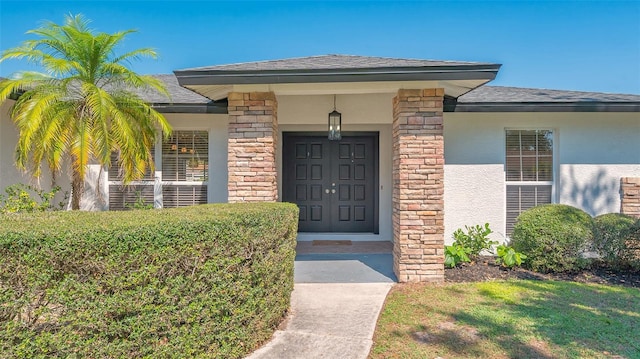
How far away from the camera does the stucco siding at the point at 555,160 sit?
20.7 ft

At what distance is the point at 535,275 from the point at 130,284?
220 inches

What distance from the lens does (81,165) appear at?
16.4ft

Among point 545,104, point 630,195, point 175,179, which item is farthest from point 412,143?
point 630,195

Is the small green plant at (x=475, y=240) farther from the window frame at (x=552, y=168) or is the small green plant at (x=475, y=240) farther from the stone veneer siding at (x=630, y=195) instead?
the stone veneer siding at (x=630, y=195)

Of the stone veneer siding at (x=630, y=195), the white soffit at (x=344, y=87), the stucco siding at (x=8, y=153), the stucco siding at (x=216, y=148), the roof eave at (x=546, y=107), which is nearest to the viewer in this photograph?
the white soffit at (x=344, y=87)

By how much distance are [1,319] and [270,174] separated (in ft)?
10.8

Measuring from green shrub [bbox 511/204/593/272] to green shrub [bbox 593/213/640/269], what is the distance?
0.52 ft

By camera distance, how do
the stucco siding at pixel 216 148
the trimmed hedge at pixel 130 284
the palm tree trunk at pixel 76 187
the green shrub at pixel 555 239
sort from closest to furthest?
the trimmed hedge at pixel 130 284 < the green shrub at pixel 555 239 < the palm tree trunk at pixel 76 187 < the stucco siding at pixel 216 148

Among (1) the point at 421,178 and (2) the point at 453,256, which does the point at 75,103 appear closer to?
(1) the point at 421,178

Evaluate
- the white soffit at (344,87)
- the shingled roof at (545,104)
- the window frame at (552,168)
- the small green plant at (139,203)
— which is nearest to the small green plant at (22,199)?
the small green plant at (139,203)

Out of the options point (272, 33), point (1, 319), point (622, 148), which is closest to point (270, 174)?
point (1, 319)

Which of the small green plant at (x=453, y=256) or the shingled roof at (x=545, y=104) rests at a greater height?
the shingled roof at (x=545, y=104)

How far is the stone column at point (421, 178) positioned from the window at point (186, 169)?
3.91 metres

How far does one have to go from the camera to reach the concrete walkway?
2.95 meters
